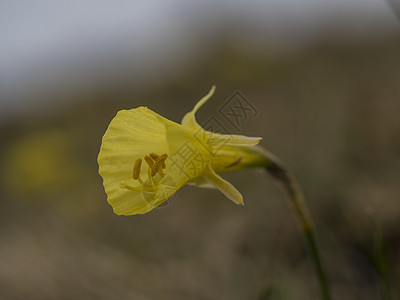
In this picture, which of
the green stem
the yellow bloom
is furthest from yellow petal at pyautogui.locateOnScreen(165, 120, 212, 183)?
the green stem

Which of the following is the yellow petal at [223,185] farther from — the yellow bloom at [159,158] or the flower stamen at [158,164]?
the flower stamen at [158,164]

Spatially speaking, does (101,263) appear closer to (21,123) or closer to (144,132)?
(144,132)

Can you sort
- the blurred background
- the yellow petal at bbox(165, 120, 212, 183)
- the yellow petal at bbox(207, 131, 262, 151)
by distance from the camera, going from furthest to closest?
the blurred background, the yellow petal at bbox(207, 131, 262, 151), the yellow petal at bbox(165, 120, 212, 183)

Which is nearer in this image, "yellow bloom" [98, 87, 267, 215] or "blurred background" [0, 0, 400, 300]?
"yellow bloom" [98, 87, 267, 215]

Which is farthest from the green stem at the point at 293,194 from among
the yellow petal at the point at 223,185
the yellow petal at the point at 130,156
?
the yellow petal at the point at 130,156

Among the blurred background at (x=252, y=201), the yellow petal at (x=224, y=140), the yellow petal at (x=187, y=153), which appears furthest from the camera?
the blurred background at (x=252, y=201)

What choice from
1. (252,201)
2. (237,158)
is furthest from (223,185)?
(252,201)

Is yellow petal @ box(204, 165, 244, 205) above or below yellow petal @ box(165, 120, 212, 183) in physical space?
below

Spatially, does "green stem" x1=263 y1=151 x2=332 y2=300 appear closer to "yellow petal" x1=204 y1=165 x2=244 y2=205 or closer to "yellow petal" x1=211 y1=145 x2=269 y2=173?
"yellow petal" x1=211 y1=145 x2=269 y2=173

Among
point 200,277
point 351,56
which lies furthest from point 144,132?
point 351,56
